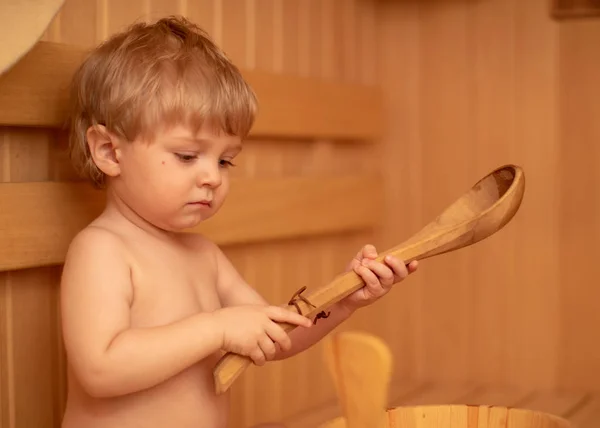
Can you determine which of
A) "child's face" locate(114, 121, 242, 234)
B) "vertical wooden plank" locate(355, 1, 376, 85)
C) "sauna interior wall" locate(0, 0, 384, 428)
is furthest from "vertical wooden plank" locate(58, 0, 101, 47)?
"vertical wooden plank" locate(355, 1, 376, 85)

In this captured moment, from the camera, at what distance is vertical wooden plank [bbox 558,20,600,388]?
1.81 meters

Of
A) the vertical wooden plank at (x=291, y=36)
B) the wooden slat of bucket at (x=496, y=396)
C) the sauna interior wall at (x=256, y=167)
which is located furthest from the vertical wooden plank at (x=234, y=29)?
the wooden slat of bucket at (x=496, y=396)

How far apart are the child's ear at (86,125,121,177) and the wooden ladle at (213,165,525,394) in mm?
255

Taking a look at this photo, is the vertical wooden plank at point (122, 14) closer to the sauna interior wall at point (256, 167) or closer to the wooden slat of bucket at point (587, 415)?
the sauna interior wall at point (256, 167)

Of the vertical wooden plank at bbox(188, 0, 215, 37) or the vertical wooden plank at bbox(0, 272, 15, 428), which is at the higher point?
the vertical wooden plank at bbox(188, 0, 215, 37)

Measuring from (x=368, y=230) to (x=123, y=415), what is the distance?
100 centimetres

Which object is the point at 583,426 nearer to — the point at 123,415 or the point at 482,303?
the point at 482,303

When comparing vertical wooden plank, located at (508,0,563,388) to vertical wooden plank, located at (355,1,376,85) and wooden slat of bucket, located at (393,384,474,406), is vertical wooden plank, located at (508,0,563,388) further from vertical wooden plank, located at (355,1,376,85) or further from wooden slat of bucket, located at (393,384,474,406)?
vertical wooden plank, located at (355,1,376,85)

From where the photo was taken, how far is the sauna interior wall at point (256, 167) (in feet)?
3.83

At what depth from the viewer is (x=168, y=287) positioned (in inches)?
44.3

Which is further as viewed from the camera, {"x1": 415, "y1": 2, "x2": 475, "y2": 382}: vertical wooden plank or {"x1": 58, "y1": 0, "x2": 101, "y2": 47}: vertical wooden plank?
{"x1": 415, "y1": 2, "x2": 475, "y2": 382}: vertical wooden plank

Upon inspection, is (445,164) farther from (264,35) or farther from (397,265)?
(397,265)

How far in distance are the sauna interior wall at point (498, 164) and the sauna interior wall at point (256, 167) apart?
0.26 feet

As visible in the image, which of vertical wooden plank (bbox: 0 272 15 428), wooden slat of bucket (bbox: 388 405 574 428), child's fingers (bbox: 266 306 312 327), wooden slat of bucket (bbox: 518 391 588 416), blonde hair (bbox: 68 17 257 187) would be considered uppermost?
blonde hair (bbox: 68 17 257 187)
